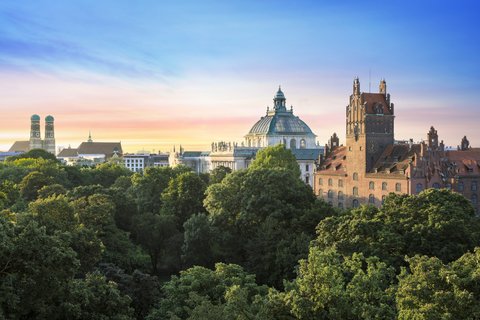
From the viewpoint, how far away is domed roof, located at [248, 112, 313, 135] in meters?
190

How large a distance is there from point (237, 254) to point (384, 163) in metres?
37.2

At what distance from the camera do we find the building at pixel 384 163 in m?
84.0

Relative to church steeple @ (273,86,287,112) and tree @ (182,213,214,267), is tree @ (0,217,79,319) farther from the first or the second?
church steeple @ (273,86,287,112)

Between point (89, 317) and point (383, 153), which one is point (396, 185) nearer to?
point (383, 153)

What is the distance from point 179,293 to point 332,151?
73.2 meters

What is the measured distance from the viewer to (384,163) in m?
89.6

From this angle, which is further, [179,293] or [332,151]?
[332,151]

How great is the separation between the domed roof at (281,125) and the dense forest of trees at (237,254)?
10652 cm

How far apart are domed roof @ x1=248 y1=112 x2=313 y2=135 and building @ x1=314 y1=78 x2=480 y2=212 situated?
89.6m

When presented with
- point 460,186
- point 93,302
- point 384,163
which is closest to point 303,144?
point 384,163

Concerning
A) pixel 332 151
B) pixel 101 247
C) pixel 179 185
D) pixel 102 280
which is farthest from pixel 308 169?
pixel 102 280

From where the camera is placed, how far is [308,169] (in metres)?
160

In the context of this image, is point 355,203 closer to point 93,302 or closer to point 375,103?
point 375,103

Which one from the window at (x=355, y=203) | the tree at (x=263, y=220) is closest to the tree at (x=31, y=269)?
the tree at (x=263, y=220)
